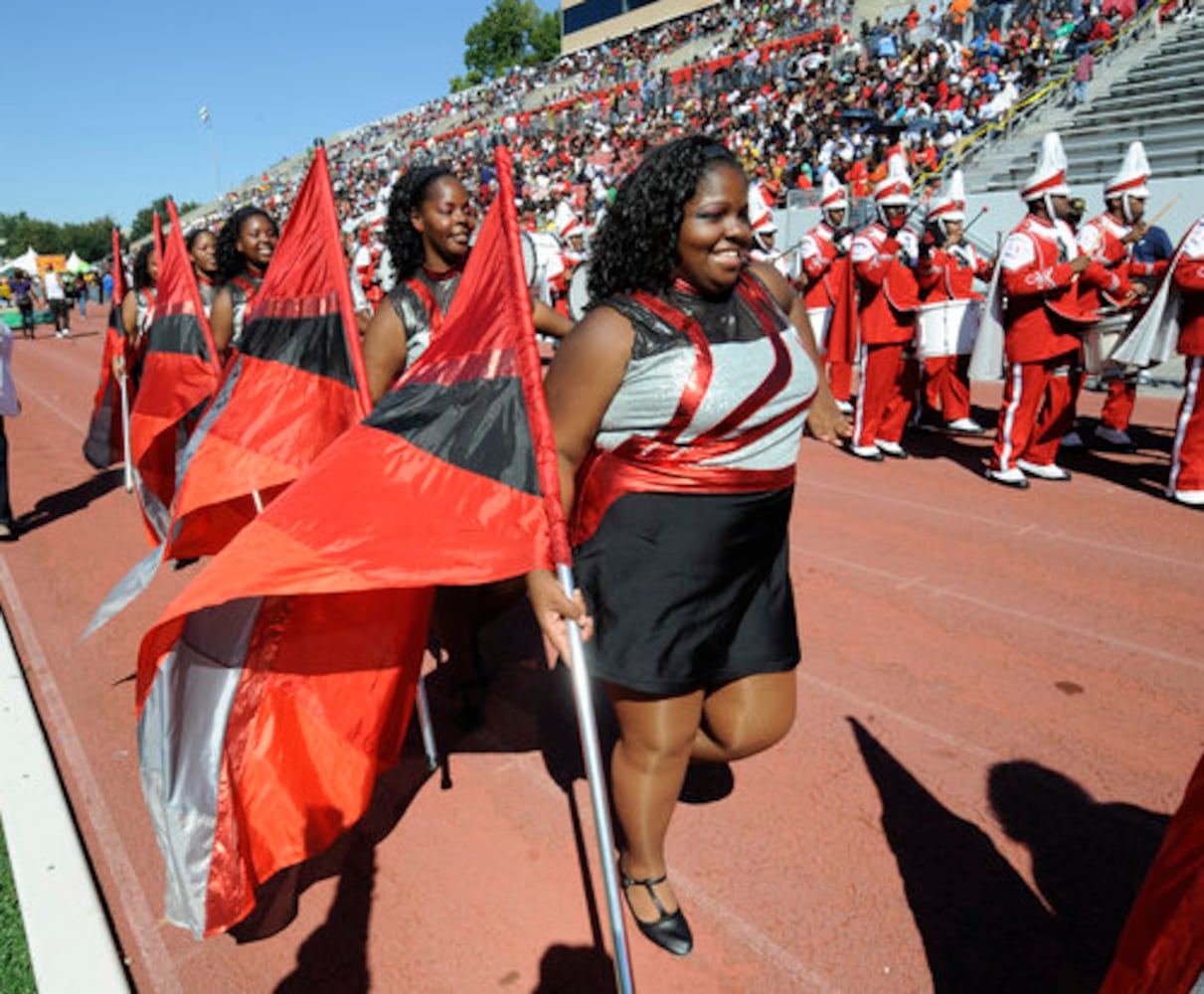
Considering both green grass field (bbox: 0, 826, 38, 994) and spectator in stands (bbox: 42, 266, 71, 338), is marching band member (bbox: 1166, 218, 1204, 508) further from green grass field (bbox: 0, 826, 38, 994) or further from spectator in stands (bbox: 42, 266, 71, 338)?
spectator in stands (bbox: 42, 266, 71, 338)

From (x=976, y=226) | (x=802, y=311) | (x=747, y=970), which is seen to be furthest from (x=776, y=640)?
(x=976, y=226)

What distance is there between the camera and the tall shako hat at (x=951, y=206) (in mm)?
7887

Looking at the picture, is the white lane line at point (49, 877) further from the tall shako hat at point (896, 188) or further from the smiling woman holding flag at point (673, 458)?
the tall shako hat at point (896, 188)

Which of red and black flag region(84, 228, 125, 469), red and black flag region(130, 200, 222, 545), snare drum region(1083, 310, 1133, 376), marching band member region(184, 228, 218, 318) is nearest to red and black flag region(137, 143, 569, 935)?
red and black flag region(130, 200, 222, 545)

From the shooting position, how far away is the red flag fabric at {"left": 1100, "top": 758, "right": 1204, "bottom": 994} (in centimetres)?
115

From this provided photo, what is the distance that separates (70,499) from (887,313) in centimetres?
783

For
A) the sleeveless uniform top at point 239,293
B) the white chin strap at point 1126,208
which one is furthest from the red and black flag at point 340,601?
the white chin strap at point 1126,208

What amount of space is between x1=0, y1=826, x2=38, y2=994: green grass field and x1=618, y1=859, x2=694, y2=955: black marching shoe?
67.7 inches

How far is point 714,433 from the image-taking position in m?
2.19

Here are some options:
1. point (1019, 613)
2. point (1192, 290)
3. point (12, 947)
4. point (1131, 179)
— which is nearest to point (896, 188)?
point (1131, 179)

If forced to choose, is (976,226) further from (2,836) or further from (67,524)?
(2,836)

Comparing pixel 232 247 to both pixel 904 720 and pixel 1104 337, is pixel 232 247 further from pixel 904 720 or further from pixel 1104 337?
pixel 1104 337

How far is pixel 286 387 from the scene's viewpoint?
3.52 meters

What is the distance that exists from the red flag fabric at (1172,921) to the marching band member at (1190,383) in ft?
19.1
